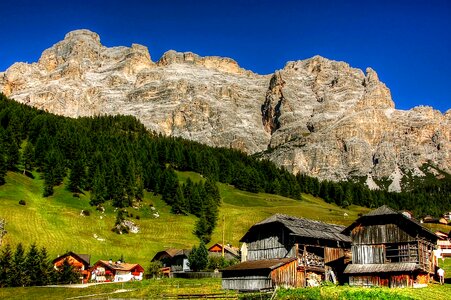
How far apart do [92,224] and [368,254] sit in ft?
244

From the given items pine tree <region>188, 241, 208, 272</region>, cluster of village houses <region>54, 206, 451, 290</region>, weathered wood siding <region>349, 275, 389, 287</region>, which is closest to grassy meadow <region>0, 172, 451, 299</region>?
cluster of village houses <region>54, 206, 451, 290</region>

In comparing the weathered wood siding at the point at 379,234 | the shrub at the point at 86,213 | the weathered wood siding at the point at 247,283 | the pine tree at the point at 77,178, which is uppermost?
the pine tree at the point at 77,178

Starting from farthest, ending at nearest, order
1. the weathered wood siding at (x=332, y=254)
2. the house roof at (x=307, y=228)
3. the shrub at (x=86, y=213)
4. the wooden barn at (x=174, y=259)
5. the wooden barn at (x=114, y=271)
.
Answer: the shrub at (x=86, y=213) → the wooden barn at (x=174, y=259) → the wooden barn at (x=114, y=271) → the weathered wood siding at (x=332, y=254) → the house roof at (x=307, y=228)

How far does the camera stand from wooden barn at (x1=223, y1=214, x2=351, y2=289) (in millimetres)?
60094

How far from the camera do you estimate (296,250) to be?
61938mm

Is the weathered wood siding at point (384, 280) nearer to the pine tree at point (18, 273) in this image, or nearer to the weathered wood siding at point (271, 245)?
the weathered wood siding at point (271, 245)

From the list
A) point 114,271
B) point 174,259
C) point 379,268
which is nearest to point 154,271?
point 114,271

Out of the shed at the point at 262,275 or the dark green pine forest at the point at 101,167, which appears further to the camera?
the dark green pine forest at the point at 101,167

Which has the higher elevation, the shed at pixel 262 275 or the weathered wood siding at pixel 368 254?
the weathered wood siding at pixel 368 254

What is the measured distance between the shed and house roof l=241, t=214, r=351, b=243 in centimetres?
433

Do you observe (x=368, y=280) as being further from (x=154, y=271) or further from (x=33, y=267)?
(x=33, y=267)

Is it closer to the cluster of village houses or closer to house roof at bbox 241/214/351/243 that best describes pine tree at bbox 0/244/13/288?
the cluster of village houses

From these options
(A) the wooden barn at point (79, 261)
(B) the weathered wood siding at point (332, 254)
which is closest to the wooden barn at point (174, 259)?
(A) the wooden barn at point (79, 261)

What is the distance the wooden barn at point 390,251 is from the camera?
55.2 metres
